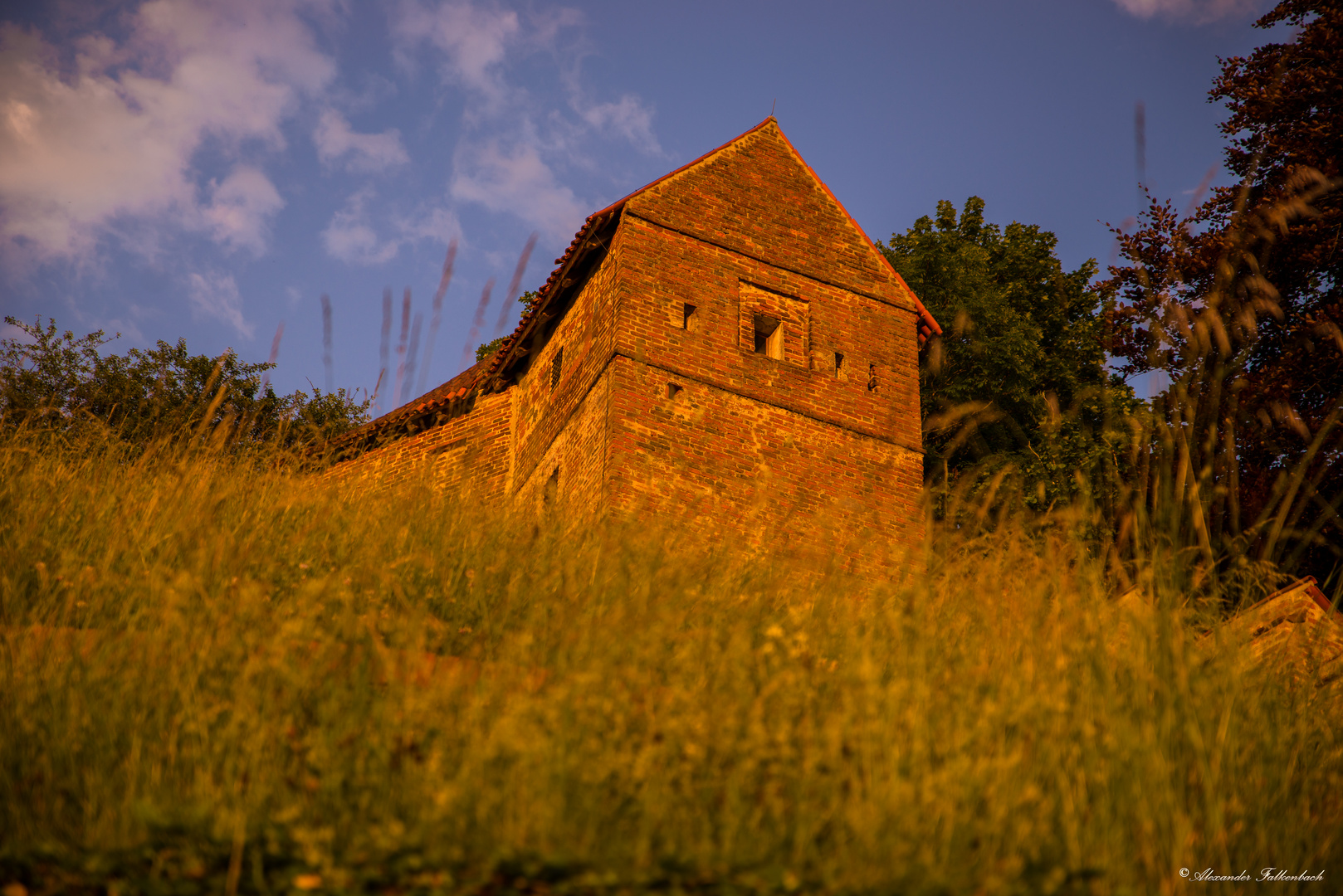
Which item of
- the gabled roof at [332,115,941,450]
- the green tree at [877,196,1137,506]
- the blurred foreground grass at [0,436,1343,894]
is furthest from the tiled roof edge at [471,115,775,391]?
the blurred foreground grass at [0,436,1343,894]

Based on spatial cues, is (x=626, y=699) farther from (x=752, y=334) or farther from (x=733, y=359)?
(x=752, y=334)

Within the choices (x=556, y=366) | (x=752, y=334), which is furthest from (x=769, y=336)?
(x=556, y=366)

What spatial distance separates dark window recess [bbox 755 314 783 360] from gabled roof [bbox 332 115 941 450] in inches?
105

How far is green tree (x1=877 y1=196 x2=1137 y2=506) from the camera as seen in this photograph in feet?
62.8

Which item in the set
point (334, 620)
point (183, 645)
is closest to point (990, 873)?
point (334, 620)

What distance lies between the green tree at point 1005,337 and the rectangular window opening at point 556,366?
671cm

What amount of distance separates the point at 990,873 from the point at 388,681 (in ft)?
6.96

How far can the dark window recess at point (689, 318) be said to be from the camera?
44.9ft

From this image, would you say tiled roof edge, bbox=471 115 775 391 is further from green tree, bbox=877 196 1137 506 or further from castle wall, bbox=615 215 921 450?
green tree, bbox=877 196 1137 506

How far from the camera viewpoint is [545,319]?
53.9 ft

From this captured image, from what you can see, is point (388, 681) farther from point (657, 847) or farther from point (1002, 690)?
point (1002, 690)

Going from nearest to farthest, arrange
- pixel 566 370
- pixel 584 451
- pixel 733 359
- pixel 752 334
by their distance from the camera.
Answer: pixel 584 451 < pixel 733 359 < pixel 752 334 < pixel 566 370

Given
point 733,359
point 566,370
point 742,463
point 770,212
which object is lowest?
point 742,463

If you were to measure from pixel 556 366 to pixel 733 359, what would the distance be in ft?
11.6
